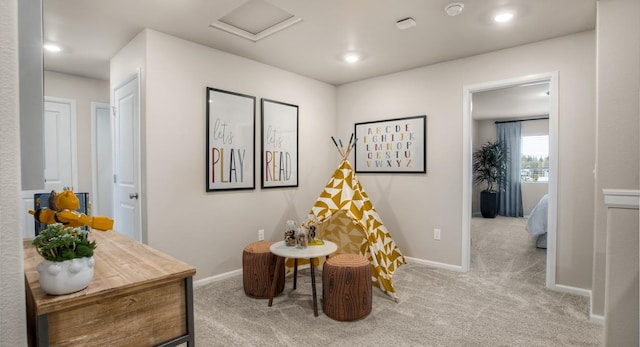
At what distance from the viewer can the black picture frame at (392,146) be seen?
12.4 ft

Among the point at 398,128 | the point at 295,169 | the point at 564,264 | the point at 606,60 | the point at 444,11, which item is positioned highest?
the point at 444,11

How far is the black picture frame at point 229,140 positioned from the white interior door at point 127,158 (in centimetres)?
60

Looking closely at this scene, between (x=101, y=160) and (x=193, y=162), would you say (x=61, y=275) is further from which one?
(x=101, y=160)

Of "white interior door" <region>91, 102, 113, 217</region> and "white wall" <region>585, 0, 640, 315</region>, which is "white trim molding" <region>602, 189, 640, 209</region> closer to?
"white wall" <region>585, 0, 640, 315</region>

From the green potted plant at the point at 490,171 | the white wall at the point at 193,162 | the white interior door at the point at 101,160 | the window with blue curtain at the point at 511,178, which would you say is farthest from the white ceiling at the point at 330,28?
the window with blue curtain at the point at 511,178

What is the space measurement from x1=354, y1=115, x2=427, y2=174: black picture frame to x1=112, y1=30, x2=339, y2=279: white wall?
1086 millimetres

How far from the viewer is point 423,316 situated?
2459mm

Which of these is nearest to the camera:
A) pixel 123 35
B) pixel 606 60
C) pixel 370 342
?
pixel 370 342

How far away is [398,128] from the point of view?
3939 mm

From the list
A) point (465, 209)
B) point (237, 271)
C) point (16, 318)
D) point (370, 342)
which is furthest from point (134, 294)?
point (465, 209)

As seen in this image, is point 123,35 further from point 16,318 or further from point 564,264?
point 564,264

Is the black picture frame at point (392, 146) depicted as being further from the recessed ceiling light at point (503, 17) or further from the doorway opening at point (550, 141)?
Result: the recessed ceiling light at point (503, 17)

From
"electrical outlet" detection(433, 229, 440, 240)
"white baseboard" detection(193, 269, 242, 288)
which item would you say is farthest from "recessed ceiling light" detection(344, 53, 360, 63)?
"white baseboard" detection(193, 269, 242, 288)

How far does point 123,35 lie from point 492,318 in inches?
150
